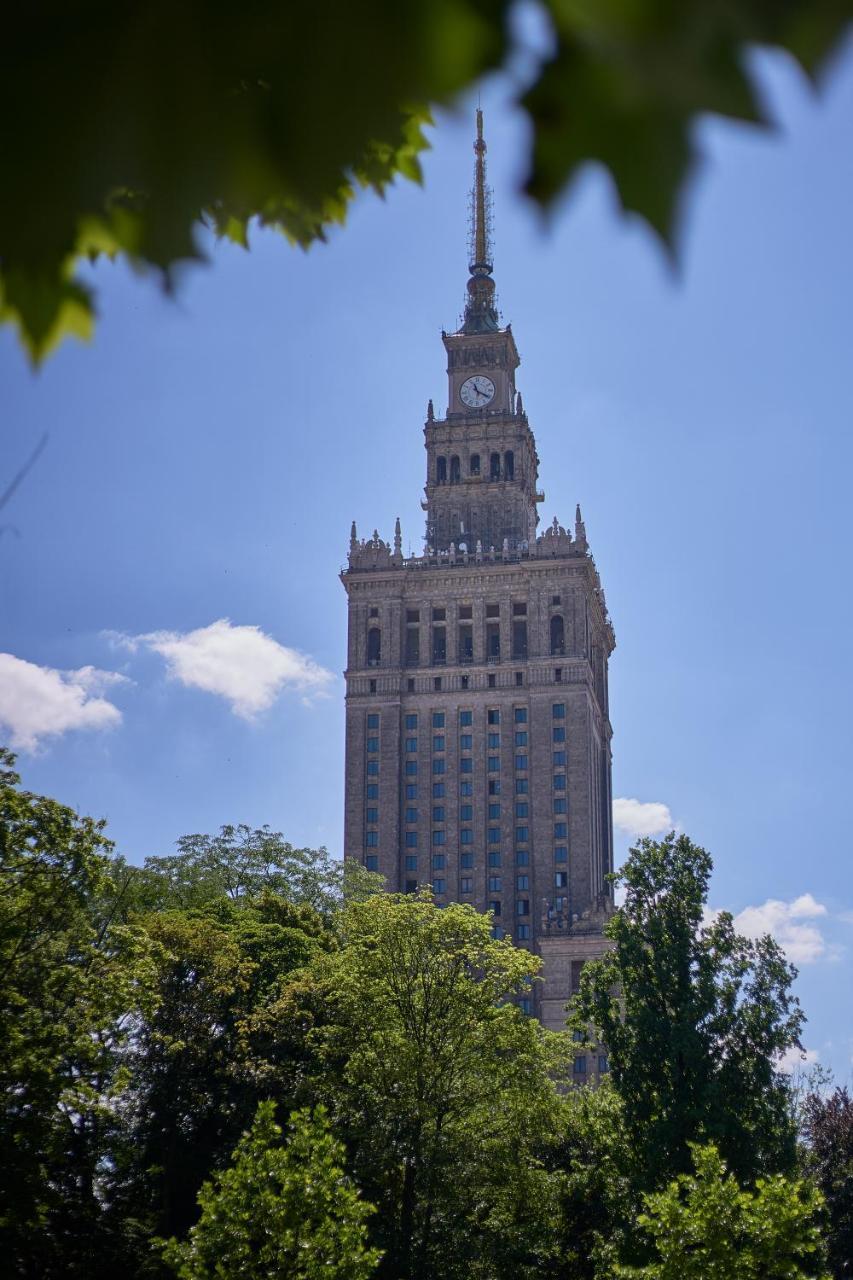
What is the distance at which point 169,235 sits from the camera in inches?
127

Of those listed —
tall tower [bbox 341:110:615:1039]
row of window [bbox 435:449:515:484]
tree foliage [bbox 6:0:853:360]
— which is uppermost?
row of window [bbox 435:449:515:484]

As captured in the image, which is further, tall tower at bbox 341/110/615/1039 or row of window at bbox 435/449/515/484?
row of window at bbox 435/449/515/484

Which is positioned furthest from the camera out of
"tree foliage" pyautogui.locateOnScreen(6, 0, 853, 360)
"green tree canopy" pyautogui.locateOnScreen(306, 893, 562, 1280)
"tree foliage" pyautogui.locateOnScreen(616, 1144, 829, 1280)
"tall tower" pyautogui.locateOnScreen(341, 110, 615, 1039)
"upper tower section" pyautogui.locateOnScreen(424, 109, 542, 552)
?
"upper tower section" pyautogui.locateOnScreen(424, 109, 542, 552)

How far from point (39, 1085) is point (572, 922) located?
7949 cm

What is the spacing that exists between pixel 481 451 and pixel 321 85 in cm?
13181

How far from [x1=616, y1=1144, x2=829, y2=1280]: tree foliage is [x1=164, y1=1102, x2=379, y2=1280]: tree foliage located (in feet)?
21.8

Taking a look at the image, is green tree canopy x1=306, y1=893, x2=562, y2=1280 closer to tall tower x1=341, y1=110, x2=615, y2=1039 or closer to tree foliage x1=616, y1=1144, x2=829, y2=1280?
tree foliage x1=616, y1=1144, x2=829, y2=1280

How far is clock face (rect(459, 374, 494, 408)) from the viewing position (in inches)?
5389

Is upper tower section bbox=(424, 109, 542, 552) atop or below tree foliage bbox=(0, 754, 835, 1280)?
atop

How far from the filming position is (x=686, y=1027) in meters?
42.3

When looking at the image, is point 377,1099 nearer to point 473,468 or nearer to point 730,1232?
point 730,1232

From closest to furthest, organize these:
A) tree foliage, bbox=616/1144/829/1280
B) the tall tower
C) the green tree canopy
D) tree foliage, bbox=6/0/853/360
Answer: tree foliage, bbox=6/0/853/360 < tree foliage, bbox=616/1144/829/1280 < the green tree canopy < the tall tower

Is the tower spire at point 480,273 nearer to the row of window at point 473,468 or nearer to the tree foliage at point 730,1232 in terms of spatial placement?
the row of window at point 473,468

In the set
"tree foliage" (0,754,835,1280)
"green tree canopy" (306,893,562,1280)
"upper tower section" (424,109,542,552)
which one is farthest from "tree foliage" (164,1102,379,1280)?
"upper tower section" (424,109,542,552)
